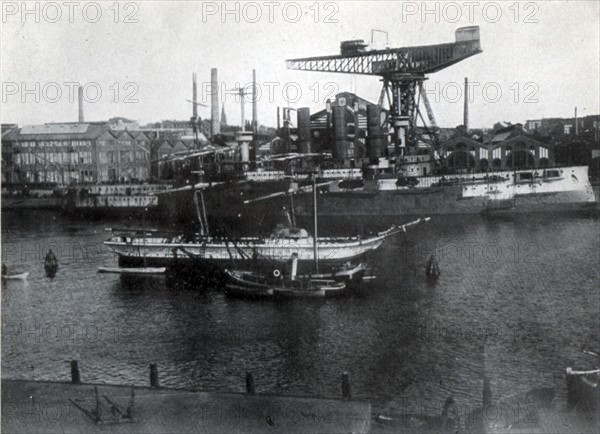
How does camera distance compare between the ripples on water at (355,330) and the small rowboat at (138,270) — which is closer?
the ripples on water at (355,330)

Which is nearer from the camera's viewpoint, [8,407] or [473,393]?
[8,407]

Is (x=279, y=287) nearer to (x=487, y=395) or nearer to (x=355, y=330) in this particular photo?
(x=355, y=330)

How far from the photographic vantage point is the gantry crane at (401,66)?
34406 mm

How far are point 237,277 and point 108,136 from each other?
96.8 feet

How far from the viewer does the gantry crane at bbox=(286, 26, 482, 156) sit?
34406 millimetres

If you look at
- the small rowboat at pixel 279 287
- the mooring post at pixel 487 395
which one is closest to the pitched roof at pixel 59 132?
the small rowboat at pixel 279 287

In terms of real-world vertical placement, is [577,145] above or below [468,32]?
below

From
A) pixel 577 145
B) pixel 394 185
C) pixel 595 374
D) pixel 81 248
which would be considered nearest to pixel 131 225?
pixel 81 248

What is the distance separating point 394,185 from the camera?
123 feet

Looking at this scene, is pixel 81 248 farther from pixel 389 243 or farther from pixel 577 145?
pixel 577 145

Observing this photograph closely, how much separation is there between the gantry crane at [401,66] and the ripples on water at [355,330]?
47.9ft

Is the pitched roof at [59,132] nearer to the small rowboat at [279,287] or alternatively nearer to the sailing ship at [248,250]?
the sailing ship at [248,250]

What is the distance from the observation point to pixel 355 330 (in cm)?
1458

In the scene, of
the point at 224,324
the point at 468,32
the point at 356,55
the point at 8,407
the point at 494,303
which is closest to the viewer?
the point at 8,407
